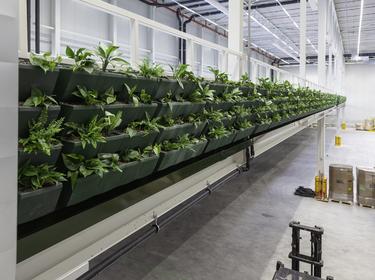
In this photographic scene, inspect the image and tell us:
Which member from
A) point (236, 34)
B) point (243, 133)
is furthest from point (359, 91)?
point (243, 133)

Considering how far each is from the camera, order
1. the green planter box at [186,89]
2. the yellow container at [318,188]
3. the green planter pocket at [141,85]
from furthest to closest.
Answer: the yellow container at [318,188] → the green planter box at [186,89] → the green planter pocket at [141,85]

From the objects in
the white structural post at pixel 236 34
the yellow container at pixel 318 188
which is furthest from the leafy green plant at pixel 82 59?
the yellow container at pixel 318 188

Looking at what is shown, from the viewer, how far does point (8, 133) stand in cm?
92

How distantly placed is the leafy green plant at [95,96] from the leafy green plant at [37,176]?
1.15 ft

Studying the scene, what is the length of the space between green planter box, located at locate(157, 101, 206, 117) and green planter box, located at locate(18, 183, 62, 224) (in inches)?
36.3

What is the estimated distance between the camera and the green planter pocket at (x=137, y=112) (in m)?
1.72

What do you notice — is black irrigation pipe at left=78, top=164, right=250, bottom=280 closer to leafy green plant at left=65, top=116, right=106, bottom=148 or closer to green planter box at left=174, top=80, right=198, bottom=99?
leafy green plant at left=65, top=116, right=106, bottom=148

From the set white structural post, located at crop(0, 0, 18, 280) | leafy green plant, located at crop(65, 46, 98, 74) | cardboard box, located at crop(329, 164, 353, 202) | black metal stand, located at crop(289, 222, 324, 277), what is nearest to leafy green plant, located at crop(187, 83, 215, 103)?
leafy green plant, located at crop(65, 46, 98, 74)

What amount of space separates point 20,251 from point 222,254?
364 cm

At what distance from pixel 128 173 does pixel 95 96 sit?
0.51 m

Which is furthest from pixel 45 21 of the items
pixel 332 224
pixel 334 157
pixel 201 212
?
pixel 334 157

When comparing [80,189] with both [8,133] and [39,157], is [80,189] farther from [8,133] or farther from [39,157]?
[8,133]

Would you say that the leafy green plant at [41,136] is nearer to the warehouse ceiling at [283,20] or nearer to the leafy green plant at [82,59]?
the leafy green plant at [82,59]

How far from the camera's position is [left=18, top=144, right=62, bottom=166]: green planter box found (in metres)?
1.15
